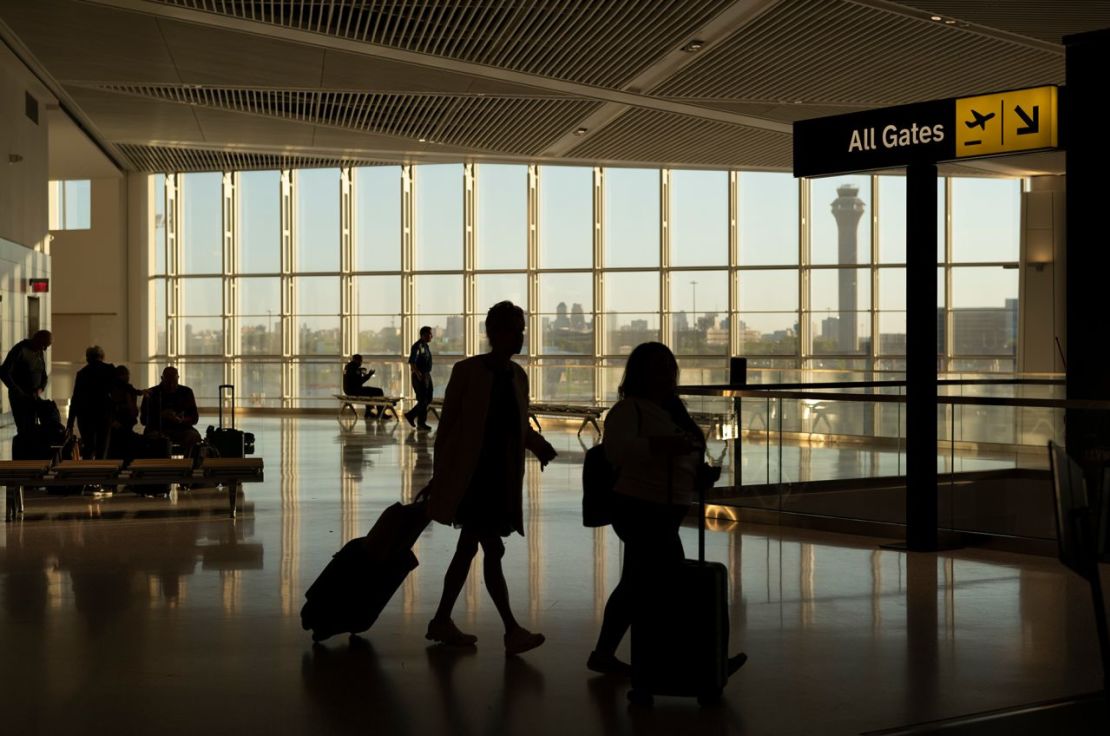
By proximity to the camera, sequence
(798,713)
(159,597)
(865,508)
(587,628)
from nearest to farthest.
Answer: (798,713), (587,628), (159,597), (865,508)

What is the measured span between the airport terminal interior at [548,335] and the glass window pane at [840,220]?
7 centimetres

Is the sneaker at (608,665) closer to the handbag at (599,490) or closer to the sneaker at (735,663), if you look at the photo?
the sneaker at (735,663)

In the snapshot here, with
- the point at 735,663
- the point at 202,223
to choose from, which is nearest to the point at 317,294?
the point at 202,223

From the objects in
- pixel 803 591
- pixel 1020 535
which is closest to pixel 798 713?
pixel 803 591

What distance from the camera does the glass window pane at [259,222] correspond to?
94.1ft

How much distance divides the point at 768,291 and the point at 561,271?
447 centimetres

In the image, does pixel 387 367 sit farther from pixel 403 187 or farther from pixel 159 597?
pixel 159 597

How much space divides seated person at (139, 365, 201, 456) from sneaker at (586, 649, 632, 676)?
311 inches

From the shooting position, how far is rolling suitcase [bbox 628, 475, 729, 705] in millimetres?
4512

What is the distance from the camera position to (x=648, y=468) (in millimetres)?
4770

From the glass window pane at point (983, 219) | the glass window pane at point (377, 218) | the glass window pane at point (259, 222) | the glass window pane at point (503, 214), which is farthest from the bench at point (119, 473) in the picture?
the glass window pane at point (259, 222)

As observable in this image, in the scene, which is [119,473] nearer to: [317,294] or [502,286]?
[502,286]

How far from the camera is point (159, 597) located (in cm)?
659

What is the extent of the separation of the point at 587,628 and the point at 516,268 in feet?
72.5
